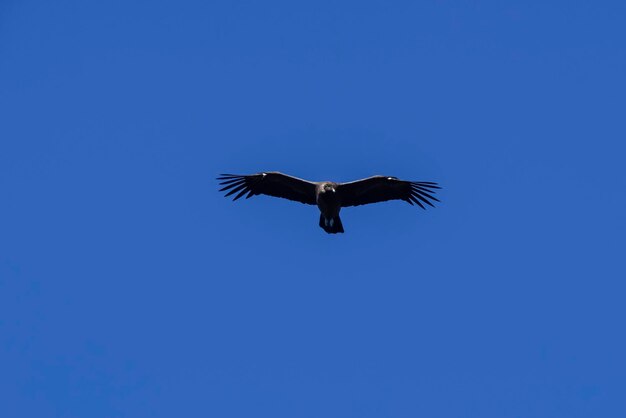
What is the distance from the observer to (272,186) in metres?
31.9

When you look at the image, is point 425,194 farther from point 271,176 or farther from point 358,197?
point 271,176

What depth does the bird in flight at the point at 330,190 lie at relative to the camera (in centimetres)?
3070

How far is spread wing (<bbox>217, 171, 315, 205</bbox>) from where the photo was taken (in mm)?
31516

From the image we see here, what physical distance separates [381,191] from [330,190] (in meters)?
1.69

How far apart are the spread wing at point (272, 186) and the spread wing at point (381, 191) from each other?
939mm

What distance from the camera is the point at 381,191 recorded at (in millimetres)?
31500

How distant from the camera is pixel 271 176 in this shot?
3161 centimetres

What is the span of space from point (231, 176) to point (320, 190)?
99.3 inches

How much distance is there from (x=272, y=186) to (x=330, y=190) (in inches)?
80.5

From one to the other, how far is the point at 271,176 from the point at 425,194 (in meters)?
4.04

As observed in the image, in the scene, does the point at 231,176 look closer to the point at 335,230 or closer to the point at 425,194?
the point at 335,230

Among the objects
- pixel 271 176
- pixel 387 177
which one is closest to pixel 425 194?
pixel 387 177

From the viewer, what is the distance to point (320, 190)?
30.6 metres

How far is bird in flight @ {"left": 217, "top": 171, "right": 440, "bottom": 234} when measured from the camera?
3070 centimetres
